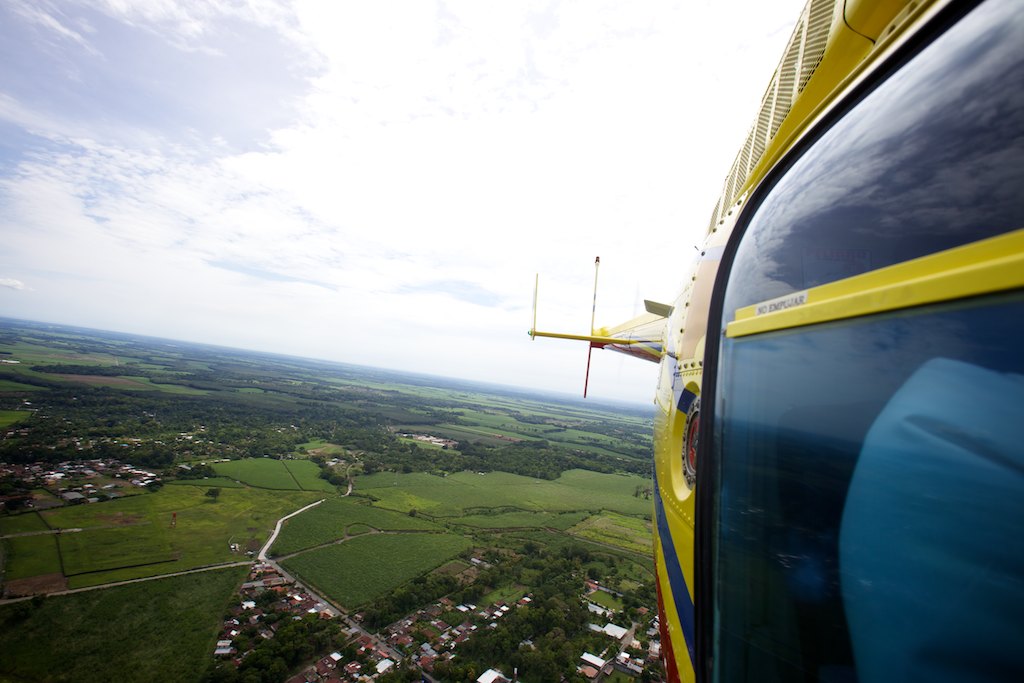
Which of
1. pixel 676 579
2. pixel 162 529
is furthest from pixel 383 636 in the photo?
pixel 676 579

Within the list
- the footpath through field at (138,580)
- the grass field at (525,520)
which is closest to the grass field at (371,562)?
the footpath through field at (138,580)

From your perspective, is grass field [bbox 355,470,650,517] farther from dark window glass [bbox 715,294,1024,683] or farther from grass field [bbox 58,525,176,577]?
dark window glass [bbox 715,294,1024,683]

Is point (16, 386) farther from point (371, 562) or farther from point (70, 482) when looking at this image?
point (371, 562)

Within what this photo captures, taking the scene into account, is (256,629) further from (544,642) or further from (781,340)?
(781,340)

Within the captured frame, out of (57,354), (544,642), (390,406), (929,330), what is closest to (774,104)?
(929,330)

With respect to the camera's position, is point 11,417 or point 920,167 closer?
point 920,167

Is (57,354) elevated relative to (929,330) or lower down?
lower down

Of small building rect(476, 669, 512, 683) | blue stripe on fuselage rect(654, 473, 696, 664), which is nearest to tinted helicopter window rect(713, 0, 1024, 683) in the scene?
blue stripe on fuselage rect(654, 473, 696, 664)
